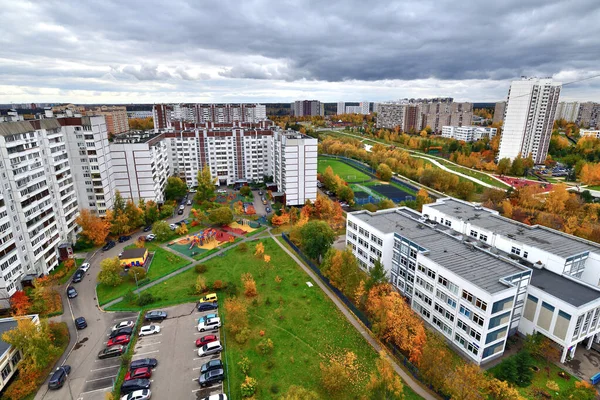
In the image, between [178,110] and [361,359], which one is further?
[178,110]

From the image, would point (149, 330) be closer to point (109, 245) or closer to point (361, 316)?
point (361, 316)

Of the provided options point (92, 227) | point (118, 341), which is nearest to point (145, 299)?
point (118, 341)

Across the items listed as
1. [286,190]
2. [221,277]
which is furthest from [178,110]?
[221,277]

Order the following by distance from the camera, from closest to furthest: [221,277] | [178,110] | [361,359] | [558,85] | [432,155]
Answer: [361,359]
[221,277]
[558,85]
[432,155]
[178,110]

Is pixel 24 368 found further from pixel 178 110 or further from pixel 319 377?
pixel 178 110

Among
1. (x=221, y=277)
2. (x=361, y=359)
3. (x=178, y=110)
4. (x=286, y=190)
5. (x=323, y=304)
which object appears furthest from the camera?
(x=178, y=110)

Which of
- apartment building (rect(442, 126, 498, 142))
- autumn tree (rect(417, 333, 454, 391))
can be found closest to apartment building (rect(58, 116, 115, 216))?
autumn tree (rect(417, 333, 454, 391))

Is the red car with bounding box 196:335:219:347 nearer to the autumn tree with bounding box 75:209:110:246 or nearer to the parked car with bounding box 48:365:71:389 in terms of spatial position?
the parked car with bounding box 48:365:71:389
